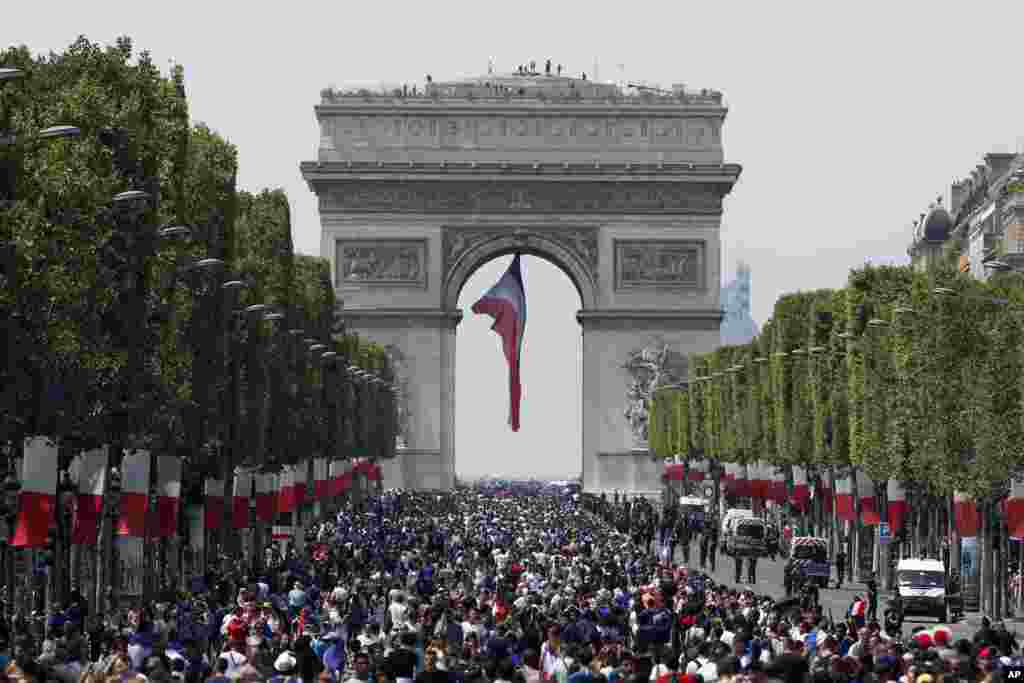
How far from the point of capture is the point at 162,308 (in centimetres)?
5416

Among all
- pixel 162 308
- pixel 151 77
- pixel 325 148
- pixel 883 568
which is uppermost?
pixel 325 148

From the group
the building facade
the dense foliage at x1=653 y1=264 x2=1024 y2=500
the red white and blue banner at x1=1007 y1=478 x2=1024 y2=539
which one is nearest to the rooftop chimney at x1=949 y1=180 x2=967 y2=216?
the building facade

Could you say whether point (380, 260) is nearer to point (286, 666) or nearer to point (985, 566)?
point (985, 566)

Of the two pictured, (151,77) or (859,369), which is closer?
(151,77)

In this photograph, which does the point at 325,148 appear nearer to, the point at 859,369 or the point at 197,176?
the point at 859,369

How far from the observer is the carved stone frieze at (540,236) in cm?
15250

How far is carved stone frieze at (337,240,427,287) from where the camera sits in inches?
6029

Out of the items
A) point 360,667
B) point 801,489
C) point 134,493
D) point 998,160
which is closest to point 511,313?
point 998,160

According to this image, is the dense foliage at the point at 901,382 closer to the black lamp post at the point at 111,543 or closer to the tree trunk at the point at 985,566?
the tree trunk at the point at 985,566

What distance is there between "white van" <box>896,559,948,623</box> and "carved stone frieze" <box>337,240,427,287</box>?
3639 inches

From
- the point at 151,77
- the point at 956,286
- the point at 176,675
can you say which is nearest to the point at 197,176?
the point at 151,77

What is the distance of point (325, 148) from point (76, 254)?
109 m

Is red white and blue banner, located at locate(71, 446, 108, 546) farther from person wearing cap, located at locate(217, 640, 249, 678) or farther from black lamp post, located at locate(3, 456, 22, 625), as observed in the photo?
person wearing cap, located at locate(217, 640, 249, 678)

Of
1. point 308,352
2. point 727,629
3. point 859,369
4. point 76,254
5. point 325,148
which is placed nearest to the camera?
point 727,629
